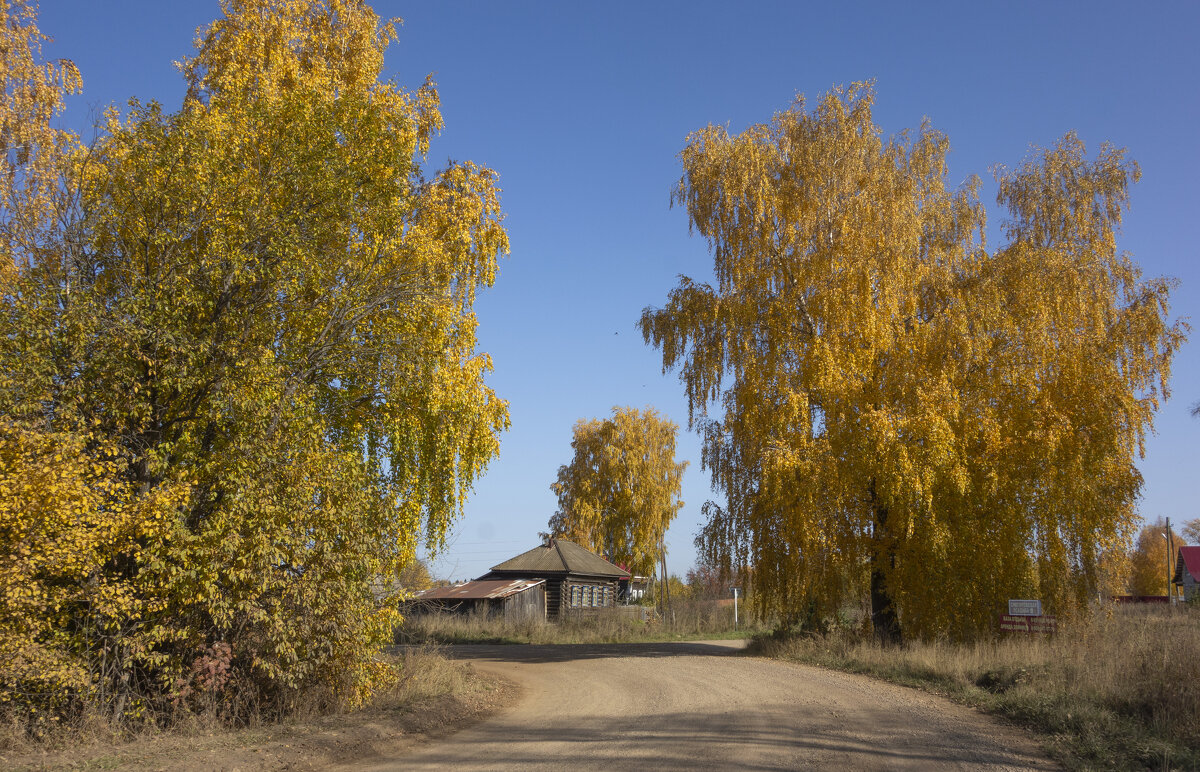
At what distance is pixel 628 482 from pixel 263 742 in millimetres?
39970

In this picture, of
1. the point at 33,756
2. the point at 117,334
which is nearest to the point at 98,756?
the point at 33,756

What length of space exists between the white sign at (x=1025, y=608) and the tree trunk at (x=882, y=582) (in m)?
3.15

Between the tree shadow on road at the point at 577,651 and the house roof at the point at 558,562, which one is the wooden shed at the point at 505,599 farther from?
the tree shadow on road at the point at 577,651

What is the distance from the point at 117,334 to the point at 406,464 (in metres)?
4.77

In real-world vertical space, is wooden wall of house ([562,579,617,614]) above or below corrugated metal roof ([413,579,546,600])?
below

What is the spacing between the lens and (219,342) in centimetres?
1098

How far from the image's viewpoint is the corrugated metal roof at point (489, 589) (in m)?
37.3

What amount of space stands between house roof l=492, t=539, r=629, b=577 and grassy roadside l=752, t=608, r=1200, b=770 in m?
23.3

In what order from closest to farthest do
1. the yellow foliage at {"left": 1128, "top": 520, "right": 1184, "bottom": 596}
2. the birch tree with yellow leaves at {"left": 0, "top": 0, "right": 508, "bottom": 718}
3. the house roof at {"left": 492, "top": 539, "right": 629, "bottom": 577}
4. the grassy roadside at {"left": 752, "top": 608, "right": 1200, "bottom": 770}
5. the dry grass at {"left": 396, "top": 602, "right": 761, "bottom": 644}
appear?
the grassy roadside at {"left": 752, "top": 608, "right": 1200, "bottom": 770} → the birch tree with yellow leaves at {"left": 0, "top": 0, "right": 508, "bottom": 718} → the dry grass at {"left": 396, "top": 602, "right": 761, "bottom": 644} → the house roof at {"left": 492, "top": 539, "right": 629, "bottom": 577} → the yellow foliage at {"left": 1128, "top": 520, "right": 1184, "bottom": 596}

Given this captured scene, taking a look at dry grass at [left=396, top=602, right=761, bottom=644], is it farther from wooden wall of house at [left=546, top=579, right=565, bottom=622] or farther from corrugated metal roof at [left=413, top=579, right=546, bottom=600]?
wooden wall of house at [left=546, top=579, right=565, bottom=622]

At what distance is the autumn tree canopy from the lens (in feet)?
158

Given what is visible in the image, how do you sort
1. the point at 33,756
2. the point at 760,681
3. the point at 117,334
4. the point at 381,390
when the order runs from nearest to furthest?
the point at 33,756, the point at 117,334, the point at 381,390, the point at 760,681

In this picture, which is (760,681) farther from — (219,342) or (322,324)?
(219,342)

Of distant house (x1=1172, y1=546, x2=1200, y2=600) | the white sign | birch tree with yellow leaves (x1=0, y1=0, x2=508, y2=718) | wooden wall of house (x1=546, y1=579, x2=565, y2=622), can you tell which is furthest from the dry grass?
distant house (x1=1172, y1=546, x2=1200, y2=600)
